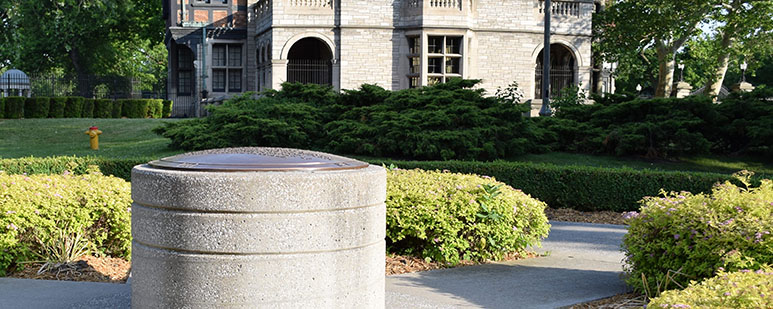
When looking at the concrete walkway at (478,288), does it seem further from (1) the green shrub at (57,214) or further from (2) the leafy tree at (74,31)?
(2) the leafy tree at (74,31)

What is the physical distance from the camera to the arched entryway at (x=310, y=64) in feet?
91.8

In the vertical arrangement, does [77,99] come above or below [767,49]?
below

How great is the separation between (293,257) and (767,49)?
31848 millimetres

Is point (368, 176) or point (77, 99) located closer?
point (368, 176)

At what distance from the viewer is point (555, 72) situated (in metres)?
29.0

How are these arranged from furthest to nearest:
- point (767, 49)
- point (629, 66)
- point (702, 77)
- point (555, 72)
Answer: point (702, 77), point (629, 66), point (767, 49), point (555, 72)

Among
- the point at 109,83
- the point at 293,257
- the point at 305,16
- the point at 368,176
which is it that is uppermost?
the point at 305,16

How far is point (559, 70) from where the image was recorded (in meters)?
28.1

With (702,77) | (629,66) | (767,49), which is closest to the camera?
(767,49)

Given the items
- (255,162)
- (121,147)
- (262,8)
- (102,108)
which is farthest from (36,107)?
(255,162)

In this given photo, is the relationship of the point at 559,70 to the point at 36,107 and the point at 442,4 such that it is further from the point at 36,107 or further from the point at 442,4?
the point at 36,107

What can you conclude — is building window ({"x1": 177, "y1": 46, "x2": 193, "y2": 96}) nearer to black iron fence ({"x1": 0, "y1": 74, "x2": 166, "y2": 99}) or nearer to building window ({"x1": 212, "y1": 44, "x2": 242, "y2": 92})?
black iron fence ({"x1": 0, "y1": 74, "x2": 166, "y2": 99})

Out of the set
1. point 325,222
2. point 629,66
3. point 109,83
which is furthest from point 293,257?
point 629,66

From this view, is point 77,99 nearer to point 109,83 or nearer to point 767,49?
point 109,83
